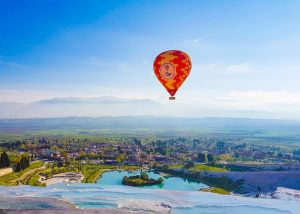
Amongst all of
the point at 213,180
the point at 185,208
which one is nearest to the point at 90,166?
the point at 213,180

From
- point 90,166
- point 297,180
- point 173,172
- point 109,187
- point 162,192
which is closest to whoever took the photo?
point 162,192

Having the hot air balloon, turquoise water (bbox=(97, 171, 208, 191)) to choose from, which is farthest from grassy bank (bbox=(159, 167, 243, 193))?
the hot air balloon

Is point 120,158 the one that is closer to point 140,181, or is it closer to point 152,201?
point 140,181

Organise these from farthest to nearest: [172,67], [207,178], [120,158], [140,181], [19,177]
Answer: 1. [120,158]
2. [207,178]
3. [140,181]
4. [19,177]
5. [172,67]

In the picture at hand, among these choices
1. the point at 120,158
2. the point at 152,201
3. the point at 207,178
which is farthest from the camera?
the point at 120,158

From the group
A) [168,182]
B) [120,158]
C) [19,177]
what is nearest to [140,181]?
[168,182]

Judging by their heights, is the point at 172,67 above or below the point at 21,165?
above

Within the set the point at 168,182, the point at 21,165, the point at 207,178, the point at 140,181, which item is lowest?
the point at 168,182

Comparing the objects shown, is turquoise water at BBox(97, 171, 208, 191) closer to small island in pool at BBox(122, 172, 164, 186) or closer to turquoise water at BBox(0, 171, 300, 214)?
small island in pool at BBox(122, 172, 164, 186)

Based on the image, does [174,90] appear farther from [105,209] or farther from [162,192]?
[105,209]
